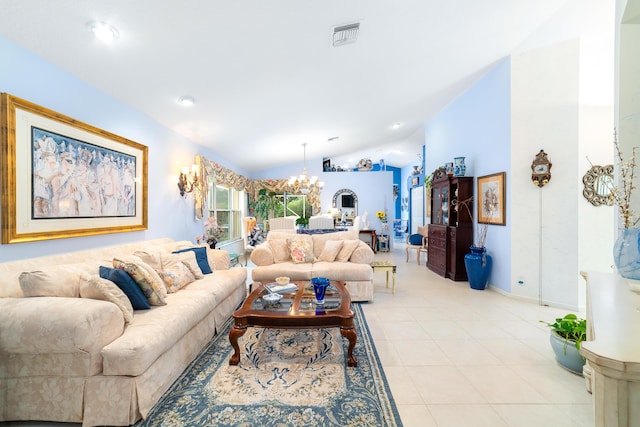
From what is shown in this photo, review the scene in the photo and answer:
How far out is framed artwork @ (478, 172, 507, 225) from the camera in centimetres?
420

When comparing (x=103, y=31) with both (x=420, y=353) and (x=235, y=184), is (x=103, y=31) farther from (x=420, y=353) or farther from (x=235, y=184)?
(x=235, y=184)

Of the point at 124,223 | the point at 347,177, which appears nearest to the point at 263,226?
the point at 347,177

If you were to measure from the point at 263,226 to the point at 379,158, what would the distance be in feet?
16.9

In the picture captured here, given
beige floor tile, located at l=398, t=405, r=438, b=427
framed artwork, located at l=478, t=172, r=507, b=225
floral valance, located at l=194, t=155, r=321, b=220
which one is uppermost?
floral valance, located at l=194, t=155, r=321, b=220

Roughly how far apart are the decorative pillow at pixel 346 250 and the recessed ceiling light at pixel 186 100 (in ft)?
8.94

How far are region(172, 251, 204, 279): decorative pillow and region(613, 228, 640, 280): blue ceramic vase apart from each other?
351cm

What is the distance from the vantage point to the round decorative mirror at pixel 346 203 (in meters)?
9.58

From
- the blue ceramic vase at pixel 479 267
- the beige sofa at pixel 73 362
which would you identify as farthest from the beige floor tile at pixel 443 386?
the blue ceramic vase at pixel 479 267

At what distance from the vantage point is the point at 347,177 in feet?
31.5

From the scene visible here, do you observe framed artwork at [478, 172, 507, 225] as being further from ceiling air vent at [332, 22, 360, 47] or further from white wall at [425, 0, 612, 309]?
ceiling air vent at [332, 22, 360, 47]

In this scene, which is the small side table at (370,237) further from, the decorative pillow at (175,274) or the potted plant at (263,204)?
the decorative pillow at (175,274)

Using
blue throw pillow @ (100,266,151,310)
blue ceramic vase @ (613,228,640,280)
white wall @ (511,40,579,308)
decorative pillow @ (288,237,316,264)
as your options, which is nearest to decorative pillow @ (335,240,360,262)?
decorative pillow @ (288,237,316,264)

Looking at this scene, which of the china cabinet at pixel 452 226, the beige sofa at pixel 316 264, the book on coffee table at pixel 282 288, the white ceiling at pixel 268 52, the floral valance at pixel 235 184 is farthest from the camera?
the china cabinet at pixel 452 226

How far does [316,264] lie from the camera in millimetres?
4098
